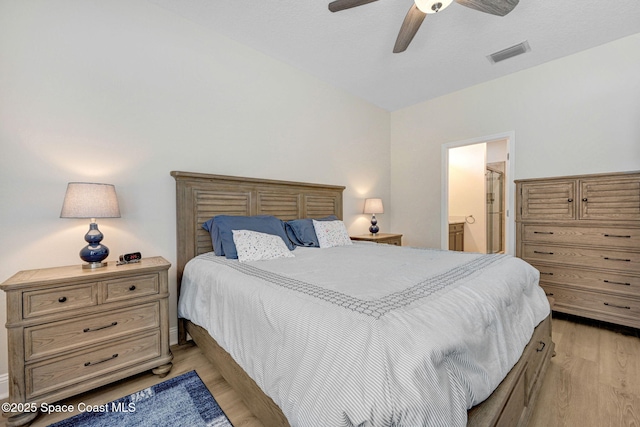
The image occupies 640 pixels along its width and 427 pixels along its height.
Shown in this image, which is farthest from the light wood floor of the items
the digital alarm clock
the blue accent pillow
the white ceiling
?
the white ceiling

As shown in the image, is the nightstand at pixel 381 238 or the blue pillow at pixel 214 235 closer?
the blue pillow at pixel 214 235

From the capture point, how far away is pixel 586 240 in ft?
8.32

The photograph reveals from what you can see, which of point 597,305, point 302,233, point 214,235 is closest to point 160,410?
point 214,235

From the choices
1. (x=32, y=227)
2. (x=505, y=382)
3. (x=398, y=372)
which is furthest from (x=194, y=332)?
(x=505, y=382)

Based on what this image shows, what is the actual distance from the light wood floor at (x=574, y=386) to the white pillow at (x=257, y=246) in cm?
82

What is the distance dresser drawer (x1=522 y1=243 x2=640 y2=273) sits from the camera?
92.1 inches

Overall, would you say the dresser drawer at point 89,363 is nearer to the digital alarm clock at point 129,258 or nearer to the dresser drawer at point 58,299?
the dresser drawer at point 58,299

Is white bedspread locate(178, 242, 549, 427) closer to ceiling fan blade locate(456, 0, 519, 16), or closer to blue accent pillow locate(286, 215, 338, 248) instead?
blue accent pillow locate(286, 215, 338, 248)

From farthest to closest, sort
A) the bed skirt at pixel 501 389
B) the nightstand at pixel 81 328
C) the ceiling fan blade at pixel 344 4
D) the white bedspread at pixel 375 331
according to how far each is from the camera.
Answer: the ceiling fan blade at pixel 344 4
the nightstand at pixel 81 328
the bed skirt at pixel 501 389
the white bedspread at pixel 375 331

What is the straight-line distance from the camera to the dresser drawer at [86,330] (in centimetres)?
141

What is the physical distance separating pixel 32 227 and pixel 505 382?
9.07 feet

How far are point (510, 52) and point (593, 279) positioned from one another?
2405 mm

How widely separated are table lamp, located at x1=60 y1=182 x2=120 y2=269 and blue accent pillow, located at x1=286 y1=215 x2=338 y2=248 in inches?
57.1

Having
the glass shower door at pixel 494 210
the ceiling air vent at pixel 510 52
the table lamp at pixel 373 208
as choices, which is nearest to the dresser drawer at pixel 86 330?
the table lamp at pixel 373 208
